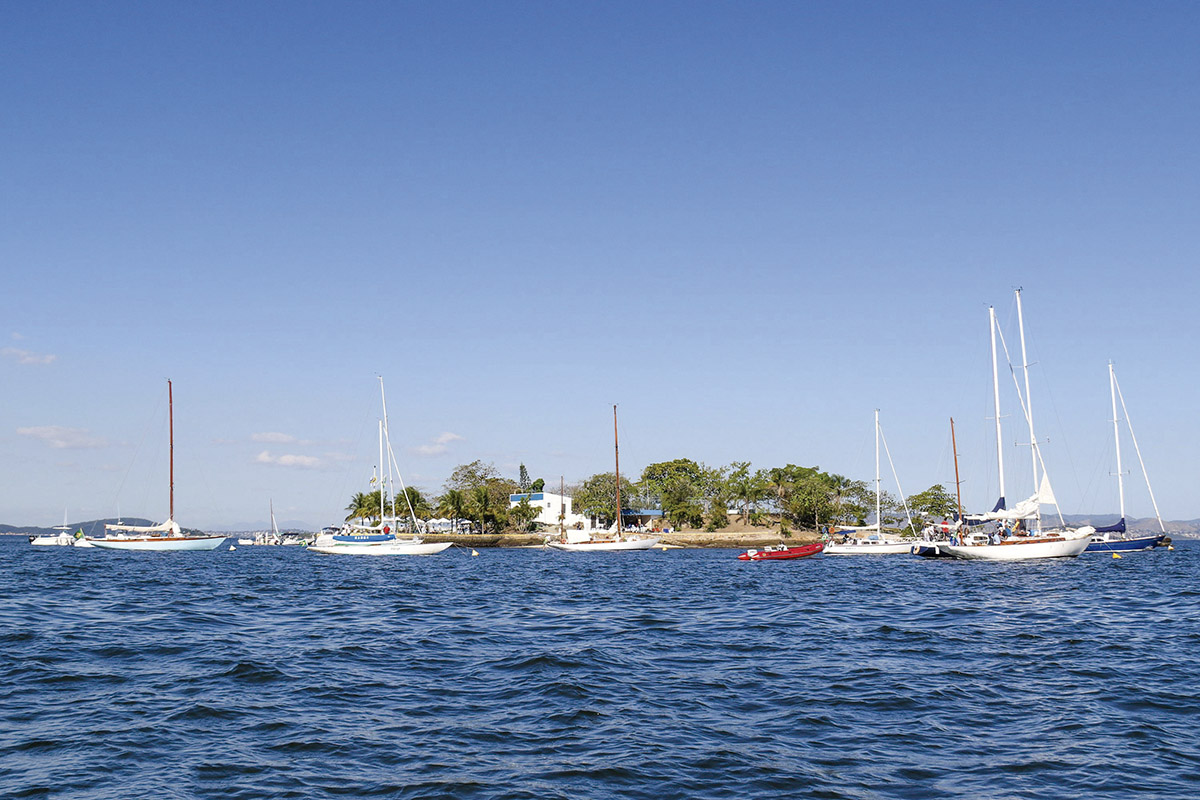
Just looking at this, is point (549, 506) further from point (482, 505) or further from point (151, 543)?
point (151, 543)

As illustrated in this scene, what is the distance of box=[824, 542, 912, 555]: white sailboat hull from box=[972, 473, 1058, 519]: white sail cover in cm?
1880

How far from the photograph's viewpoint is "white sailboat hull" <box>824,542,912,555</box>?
82188 millimetres

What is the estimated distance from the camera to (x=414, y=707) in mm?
13336

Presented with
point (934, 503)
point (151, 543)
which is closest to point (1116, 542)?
point (934, 503)

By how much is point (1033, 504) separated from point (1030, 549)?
7041 millimetres

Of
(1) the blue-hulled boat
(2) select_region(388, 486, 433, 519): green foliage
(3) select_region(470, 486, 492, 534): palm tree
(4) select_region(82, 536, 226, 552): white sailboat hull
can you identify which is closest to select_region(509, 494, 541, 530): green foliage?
(3) select_region(470, 486, 492, 534): palm tree

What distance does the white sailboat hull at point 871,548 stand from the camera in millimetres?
82188

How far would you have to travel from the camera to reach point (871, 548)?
275 feet

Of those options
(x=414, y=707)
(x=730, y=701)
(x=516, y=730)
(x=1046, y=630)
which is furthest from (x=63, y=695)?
(x=1046, y=630)

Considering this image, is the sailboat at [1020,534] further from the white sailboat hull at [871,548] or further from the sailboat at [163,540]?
the sailboat at [163,540]

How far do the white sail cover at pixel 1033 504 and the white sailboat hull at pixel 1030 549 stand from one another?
4.11 meters

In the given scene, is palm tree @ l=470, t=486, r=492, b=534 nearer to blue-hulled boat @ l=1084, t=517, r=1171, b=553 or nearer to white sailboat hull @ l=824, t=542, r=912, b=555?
white sailboat hull @ l=824, t=542, r=912, b=555

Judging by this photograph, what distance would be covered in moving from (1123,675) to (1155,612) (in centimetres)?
1411

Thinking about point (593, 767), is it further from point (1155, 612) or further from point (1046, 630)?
point (1155, 612)
